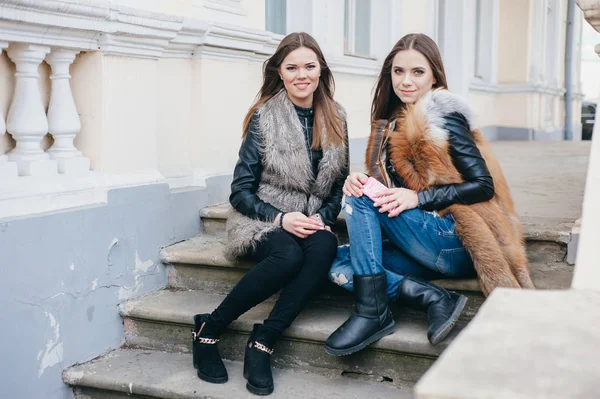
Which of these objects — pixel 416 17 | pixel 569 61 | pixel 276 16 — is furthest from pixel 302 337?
pixel 569 61

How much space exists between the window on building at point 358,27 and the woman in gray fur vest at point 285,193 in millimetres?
3506

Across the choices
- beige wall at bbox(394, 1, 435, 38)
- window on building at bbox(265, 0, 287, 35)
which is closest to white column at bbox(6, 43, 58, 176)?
window on building at bbox(265, 0, 287, 35)

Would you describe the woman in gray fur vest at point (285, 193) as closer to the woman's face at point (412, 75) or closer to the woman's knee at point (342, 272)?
the woman's knee at point (342, 272)

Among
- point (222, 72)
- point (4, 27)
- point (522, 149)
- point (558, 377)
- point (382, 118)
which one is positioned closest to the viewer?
point (558, 377)

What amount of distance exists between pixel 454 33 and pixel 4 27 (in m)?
7.67

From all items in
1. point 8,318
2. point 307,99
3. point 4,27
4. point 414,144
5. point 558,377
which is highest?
point 4,27

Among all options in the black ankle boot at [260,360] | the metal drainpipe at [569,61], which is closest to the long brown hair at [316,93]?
the black ankle boot at [260,360]

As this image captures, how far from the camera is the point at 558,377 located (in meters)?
0.77

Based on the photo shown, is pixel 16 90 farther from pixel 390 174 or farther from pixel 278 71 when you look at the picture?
pixel 390 174

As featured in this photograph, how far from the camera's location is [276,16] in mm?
5328

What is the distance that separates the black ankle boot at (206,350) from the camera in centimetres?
272

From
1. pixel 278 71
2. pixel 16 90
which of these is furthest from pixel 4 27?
pixel 278 71

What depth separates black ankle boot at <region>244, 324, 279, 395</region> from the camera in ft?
8.51

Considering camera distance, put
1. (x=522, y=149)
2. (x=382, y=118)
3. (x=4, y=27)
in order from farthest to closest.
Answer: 1. (x=522, y=149)
2. (x=382, y=118)
3. (x=4, y=27)
